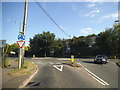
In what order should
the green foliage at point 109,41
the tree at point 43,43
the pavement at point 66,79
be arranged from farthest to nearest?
the tree at point 43,43
the green foliage at point 109,41
the pavement at point 66,79

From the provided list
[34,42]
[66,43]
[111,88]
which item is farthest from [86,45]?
[111,88]

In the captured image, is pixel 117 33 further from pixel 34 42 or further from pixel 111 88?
A: pixel 111 88

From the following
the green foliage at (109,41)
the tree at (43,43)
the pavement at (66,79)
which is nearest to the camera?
the pavement at (66,79)

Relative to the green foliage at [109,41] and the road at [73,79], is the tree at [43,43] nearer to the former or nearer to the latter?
the green foliage at [109,41]

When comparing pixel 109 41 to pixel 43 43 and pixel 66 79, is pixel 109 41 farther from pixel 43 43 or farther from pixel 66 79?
pixel 66 79

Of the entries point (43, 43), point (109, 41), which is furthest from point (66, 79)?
point (43, 43)

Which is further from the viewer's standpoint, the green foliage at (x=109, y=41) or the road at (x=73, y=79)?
the green foliage at (x=109, y=41)

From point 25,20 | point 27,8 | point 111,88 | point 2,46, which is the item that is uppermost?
point 27,8

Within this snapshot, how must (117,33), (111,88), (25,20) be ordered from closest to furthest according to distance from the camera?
(111,88)
(25,20)
(117,33)

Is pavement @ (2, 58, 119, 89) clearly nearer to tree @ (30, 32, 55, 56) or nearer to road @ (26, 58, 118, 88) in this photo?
road @ (26, 58, 118, 88)

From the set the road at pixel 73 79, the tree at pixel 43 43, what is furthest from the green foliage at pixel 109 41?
the road at pixel 73 79


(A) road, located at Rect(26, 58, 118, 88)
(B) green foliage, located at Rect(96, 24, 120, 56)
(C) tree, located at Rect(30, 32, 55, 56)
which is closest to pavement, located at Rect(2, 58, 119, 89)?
(A) road, located at Rect(26, 58, 118, 88)

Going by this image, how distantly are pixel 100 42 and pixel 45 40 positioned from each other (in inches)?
890

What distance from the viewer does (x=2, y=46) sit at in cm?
1439
